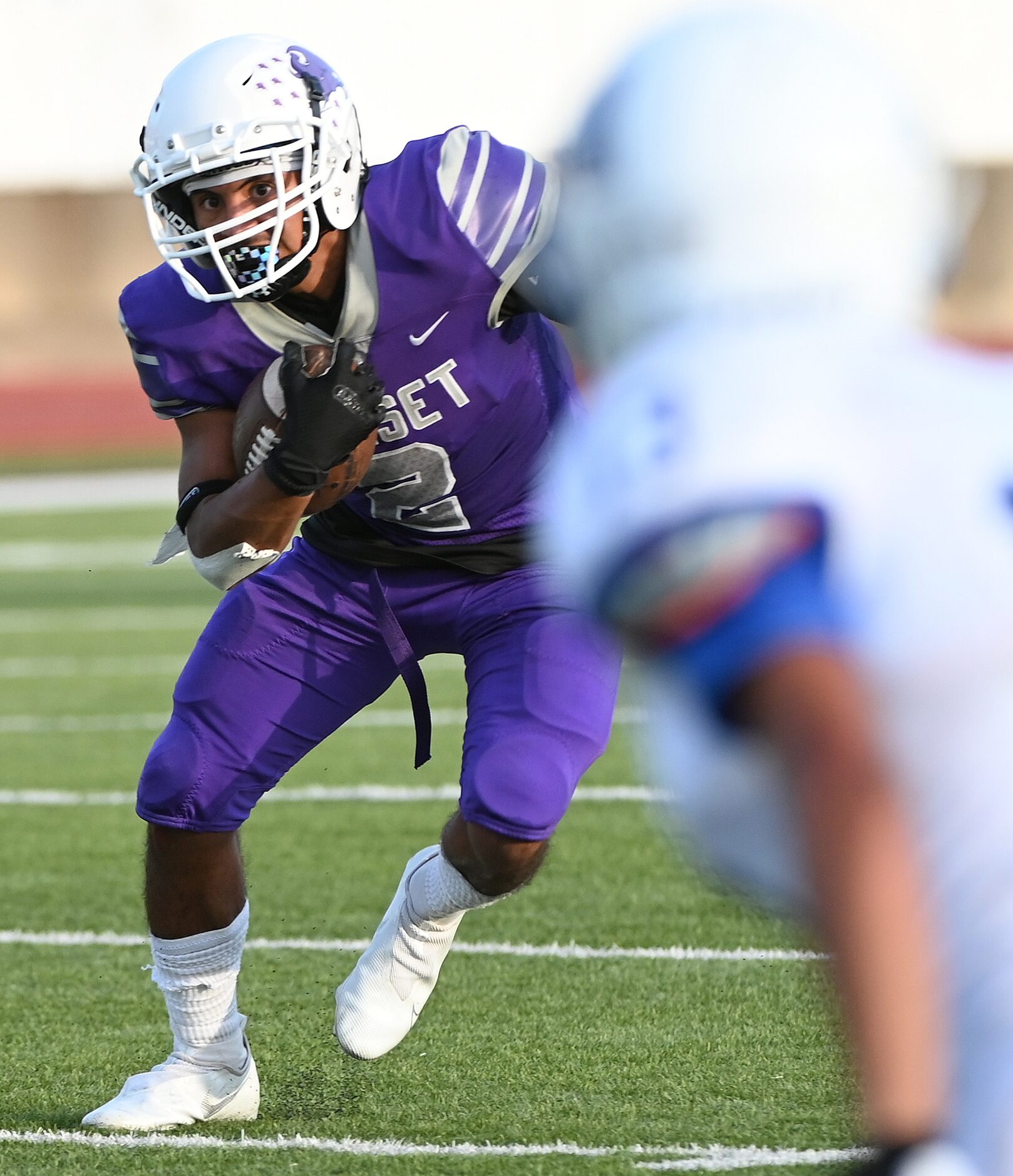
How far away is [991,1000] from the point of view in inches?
40.4

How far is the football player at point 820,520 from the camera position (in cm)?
95

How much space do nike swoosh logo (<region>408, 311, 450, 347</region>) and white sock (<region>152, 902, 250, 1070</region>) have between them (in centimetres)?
89

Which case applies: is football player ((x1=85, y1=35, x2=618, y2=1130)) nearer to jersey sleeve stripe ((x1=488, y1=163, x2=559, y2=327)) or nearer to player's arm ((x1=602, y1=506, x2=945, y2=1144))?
jersey sleeve stripe ((x1=488, y1=163, x2=559, y2=327))

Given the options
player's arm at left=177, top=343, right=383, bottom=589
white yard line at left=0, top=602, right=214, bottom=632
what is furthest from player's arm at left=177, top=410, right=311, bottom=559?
white yard line at left=0, top=602, right=214, bottom=632

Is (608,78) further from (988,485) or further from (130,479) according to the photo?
(130,479)

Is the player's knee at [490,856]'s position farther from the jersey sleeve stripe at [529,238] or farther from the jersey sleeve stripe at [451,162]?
the jersey sleeve stripe at [451,162]

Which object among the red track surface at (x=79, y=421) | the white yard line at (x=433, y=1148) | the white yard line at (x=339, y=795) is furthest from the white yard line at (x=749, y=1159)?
the red track surface at (x=79, y=421)

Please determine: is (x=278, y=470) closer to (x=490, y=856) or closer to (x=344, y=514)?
(x=344, y=514)

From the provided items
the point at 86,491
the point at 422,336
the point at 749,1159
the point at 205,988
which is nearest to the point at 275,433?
the point at 422,336

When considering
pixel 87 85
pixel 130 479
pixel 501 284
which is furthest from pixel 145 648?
pixel 87 85

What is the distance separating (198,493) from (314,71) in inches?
25.3

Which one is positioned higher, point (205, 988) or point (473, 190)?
point (473, 190)

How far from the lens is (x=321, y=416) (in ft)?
7.94

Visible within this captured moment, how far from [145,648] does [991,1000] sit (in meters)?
7.05
